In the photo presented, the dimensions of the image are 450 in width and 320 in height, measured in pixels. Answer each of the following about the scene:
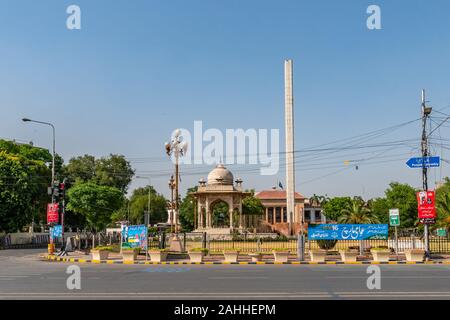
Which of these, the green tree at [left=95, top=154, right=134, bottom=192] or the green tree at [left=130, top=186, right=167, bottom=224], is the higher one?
the green tree at [left=95, top=154, right=134, bottom=192]

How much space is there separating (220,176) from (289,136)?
34.8 ft

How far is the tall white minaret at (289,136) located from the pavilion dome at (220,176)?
7.88 metres

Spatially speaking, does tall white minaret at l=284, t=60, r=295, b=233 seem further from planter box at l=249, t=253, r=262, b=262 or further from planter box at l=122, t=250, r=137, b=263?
planter box at l=122, t=250, r=137, b=263

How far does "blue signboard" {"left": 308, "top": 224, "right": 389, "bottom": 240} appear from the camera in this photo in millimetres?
32094

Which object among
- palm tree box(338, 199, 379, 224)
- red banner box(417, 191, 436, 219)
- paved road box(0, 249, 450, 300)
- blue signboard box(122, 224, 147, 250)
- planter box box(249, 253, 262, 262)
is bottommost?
planter box box(249, 253, 262, 262)

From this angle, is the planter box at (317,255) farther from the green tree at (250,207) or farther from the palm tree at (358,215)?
the green tree at (250,207)

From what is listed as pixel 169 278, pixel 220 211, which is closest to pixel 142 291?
pixel 169 278

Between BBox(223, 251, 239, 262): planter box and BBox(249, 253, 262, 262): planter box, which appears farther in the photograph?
BBox(249, 253, 262, 262): planter box

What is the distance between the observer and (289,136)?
63406 mm

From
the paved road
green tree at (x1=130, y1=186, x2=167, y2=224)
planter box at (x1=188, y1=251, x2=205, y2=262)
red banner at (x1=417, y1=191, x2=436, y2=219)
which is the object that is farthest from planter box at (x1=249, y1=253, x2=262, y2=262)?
green tree at (x1=130, y1=186, x2=167, y2=224)

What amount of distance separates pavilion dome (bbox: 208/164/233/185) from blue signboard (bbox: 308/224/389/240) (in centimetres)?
3306

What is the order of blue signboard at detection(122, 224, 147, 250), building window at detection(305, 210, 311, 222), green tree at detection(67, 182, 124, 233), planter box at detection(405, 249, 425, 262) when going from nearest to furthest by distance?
planter box at detection(405, 249, 425, 262) → blue signboard at detection(122, 224, 147, 250) → green tree at detection(67, 182, 124, 233) → building window at detection(305, 210, 311, 222)

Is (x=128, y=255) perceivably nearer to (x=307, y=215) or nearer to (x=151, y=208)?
(x=151, y=208)

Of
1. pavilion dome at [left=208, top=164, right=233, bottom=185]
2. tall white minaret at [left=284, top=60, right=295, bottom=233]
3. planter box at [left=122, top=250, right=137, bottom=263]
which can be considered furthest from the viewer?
pavilion dome at [left=208, top=164, right=233, bottom=185]
